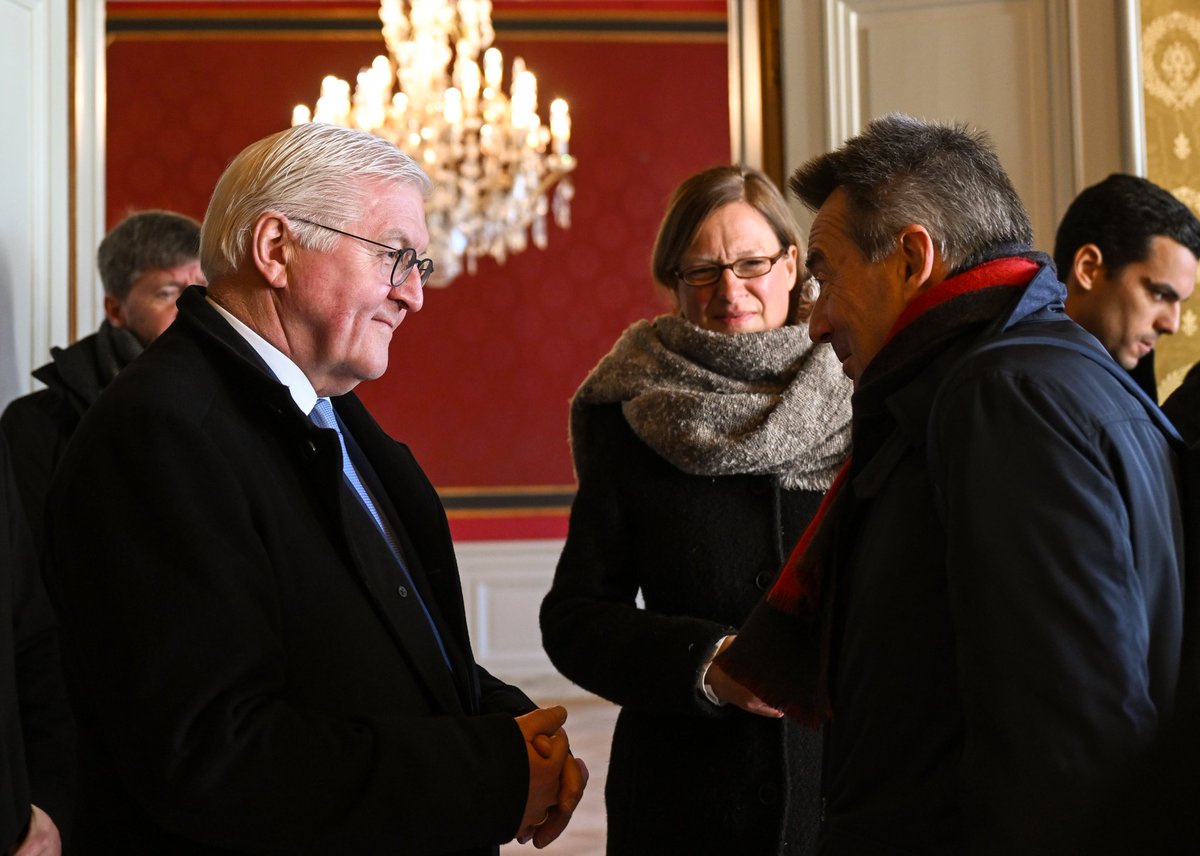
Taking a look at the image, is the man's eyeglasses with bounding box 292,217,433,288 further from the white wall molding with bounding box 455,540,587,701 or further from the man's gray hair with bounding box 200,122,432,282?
the white wall molding with bounding box 455,540,587,701

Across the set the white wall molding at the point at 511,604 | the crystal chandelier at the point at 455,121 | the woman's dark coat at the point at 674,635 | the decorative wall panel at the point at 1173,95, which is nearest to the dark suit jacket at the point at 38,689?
the woman's dark coat at the point at 674,635

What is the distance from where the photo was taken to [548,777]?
1.46m

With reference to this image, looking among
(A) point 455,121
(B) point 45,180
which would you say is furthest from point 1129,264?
(A) point 455,121

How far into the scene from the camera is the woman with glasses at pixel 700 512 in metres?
1.89

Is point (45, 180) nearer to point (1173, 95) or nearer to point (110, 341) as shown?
point (110, 341)

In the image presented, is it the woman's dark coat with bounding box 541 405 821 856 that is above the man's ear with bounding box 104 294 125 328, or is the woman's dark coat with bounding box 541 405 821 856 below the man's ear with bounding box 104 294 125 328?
below

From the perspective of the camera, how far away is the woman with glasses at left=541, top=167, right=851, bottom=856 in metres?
1.89

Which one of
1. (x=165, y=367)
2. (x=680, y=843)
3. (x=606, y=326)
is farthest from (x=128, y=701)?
(x=606, y=326)

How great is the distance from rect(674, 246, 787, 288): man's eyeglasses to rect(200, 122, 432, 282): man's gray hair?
65 cm

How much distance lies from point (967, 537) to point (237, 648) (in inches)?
27.9

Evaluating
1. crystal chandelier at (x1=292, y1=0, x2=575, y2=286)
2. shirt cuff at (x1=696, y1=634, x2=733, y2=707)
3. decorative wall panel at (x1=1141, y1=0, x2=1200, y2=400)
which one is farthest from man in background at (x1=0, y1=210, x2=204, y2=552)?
crystal chandelier at (x1=292, y1=0, x2=575, y2=286)

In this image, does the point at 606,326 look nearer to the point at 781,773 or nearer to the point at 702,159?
the point at 702,159

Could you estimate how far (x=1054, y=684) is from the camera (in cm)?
108

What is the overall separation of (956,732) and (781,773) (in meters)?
0.71
